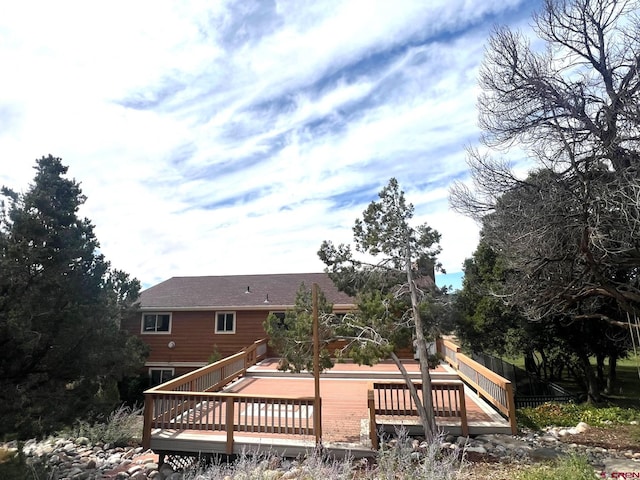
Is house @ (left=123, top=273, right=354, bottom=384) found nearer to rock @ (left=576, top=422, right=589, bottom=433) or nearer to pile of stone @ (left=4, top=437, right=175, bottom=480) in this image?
pile of stone @ (left=4, top=437, right=175, bottom=480)

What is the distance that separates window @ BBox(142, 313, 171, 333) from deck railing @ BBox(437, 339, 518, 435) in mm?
12854

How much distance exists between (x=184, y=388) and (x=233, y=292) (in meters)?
10.6

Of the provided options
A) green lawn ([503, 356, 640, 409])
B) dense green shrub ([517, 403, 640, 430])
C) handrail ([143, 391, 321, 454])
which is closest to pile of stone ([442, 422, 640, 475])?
dense green shrub ([517, 403, 640, 430])

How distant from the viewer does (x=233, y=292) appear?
767 inches

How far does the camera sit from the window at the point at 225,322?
1791 centimetres

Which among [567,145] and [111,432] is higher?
[567,145]

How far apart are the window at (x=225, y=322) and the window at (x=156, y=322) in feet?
8.05

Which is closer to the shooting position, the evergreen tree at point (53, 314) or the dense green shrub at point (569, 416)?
the evergreen tree at point (53, 314)

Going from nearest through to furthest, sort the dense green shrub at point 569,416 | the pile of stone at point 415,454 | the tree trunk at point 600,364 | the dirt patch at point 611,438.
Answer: the pile of stone at point 415,454 < the dirt patch at point 611,438 < the dense green shrub at point 569,416 < the tree trunk at point 600,364

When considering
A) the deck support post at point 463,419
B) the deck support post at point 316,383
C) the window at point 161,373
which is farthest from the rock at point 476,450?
the window at point 161,373

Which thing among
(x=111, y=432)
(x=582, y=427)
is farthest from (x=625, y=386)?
(x=111, y=432)

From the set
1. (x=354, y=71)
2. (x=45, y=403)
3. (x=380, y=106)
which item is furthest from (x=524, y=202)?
(x=45, y=403)

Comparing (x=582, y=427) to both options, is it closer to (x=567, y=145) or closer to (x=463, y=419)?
(x=463, y=419)

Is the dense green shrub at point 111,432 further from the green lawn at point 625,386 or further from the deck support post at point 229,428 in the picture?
the green lawn at point 625,386
